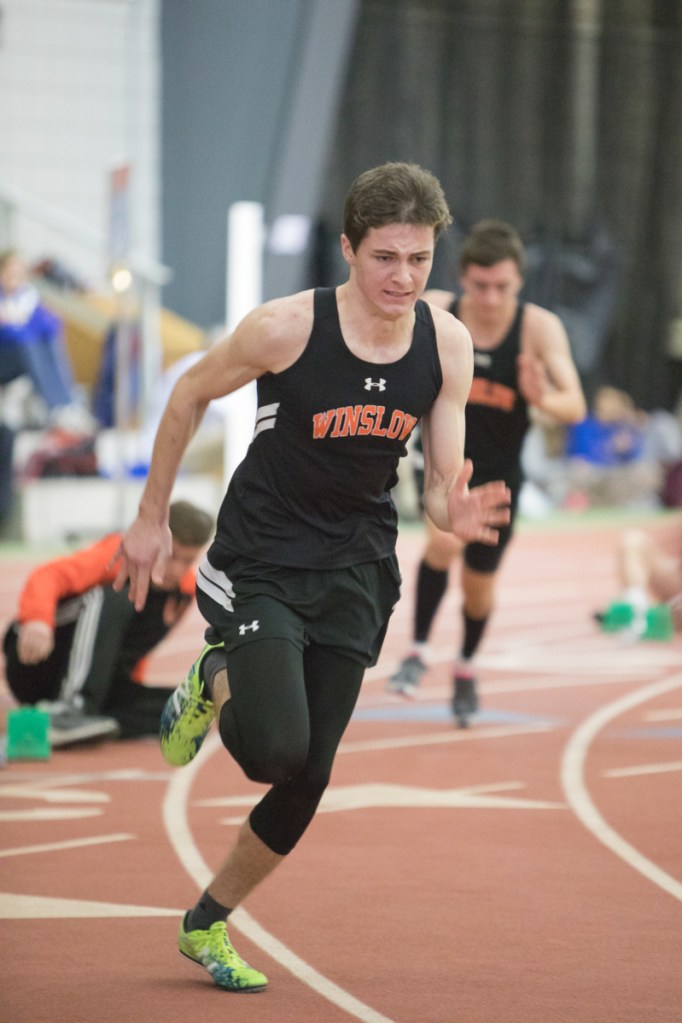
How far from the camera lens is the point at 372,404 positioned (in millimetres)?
3631

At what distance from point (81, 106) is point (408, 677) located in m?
16.7

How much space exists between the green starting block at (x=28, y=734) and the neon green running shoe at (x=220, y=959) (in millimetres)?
2739

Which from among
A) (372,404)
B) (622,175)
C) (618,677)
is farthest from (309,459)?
(622,175)

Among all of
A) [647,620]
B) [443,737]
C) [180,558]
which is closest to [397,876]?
[180,558]

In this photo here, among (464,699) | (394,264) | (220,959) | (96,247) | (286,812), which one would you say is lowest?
(464,699)

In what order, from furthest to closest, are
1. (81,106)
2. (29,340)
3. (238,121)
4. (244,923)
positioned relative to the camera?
(81,106)
(238,121)
(29,340)
(244,923)

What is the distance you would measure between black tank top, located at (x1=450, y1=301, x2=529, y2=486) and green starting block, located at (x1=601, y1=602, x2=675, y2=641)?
147 inches

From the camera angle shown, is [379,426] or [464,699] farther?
[464,699]

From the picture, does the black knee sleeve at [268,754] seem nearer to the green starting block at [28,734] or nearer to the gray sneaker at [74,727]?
the green starting block at [28,734]

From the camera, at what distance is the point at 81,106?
22.4 meters

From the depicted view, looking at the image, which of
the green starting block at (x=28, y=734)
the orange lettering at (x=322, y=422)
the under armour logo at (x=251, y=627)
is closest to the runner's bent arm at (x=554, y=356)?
the green starting block at (x=28, y=734)

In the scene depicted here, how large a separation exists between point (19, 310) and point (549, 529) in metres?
6.55

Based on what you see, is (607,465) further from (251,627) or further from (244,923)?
(251,627)

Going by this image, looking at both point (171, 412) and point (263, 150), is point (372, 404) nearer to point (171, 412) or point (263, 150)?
point (171, 412)
